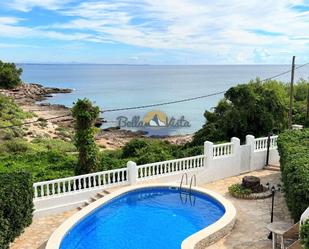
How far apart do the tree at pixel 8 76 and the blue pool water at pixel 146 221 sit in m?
73.9

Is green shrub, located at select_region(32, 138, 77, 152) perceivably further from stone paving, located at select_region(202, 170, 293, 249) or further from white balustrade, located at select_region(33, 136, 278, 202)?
stone paving, located at select_region(202, 170, 293, 249)

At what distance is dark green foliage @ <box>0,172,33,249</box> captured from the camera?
8852 mm

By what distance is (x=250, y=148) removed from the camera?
651 inches

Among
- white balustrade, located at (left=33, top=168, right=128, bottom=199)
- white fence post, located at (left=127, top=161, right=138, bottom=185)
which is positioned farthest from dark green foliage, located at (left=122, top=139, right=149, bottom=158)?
white fence post, located at (left=127, top=161, right=138, bottom=185)

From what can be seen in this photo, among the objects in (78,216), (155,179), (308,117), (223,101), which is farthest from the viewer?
(223,101)

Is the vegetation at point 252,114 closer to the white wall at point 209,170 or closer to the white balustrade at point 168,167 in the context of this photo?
the white wall at point 209,170

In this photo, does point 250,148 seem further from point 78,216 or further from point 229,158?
point 78,216

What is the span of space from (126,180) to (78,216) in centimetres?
315

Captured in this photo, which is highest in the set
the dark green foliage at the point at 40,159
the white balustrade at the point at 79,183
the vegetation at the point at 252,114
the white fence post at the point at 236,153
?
the vegetation at the point at 252,114

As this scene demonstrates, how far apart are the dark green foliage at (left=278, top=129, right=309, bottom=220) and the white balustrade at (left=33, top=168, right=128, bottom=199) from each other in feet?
19.0

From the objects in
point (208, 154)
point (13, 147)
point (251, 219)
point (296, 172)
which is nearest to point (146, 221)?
point (251, 219)

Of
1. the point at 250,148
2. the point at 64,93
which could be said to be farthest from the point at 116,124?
the point at 64,93

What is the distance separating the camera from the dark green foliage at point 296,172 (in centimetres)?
898

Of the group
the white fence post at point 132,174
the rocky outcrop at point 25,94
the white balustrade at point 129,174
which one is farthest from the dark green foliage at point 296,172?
the rocky outcrop at point 25,94
